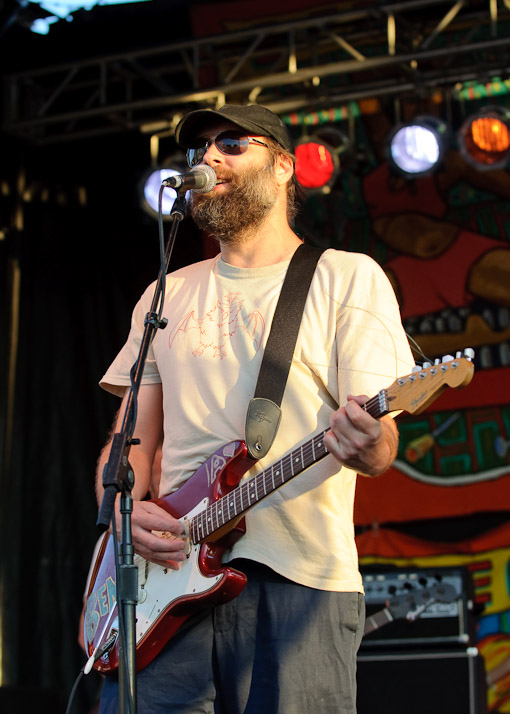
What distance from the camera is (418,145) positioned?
5414mm

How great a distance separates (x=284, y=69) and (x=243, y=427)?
4.26m

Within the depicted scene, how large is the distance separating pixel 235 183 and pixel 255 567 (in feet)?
3.91

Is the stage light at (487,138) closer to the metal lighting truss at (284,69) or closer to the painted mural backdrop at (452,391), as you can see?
the metal lighting truss at (284,69)

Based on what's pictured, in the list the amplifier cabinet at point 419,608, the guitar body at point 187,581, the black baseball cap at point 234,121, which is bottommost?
the amplifier cabinet at point 419,608

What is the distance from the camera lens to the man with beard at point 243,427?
234 cm

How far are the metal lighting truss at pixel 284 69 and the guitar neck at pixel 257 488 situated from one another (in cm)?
353

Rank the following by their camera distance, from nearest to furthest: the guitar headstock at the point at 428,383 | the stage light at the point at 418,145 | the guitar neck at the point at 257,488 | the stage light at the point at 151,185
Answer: the guitar headstock at the point at 428,383, the guitar neck at the point at 257,488, the stage light at the point at 418,145, the stage light at the point at 151,185

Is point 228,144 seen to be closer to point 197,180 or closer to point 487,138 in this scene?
point 197,180

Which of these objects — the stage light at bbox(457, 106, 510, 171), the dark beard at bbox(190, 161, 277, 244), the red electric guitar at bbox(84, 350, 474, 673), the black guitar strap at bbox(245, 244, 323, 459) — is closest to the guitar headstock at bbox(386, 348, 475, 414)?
the red electric guitar at bbox(84, 350, 474, 673)

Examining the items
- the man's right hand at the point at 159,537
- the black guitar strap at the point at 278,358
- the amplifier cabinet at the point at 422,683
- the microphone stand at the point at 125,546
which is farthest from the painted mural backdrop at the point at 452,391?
the microphone stand at the point at 125,546

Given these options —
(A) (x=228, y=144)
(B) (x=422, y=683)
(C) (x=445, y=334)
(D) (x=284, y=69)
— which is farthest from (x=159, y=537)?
(D) (x=284, y=69)

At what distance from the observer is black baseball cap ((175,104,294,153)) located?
288 centimetres

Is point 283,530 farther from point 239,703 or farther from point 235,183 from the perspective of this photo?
point 235,183

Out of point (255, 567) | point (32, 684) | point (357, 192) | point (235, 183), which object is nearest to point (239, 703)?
point (255, 567)
